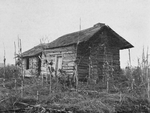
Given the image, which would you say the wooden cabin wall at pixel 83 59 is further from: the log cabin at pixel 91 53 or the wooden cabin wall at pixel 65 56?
the wooden cabin wall at pixel 65 56

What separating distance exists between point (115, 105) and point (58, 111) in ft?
8.14

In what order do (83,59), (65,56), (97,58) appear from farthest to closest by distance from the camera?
(65,56) → (97,58) → (83,59)

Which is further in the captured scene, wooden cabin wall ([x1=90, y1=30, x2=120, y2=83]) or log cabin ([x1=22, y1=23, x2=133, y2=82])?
wooden cabin wall ([x1=90, y1=30, x2=120, y2=83])

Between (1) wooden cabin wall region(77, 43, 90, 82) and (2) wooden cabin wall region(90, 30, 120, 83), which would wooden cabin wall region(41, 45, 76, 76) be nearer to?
(1) wooden cabin wall region(77, 43, 90, 82)

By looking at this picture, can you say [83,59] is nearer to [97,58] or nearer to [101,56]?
[97,58]

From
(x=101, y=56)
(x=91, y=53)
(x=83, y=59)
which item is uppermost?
(x=91, y=53)

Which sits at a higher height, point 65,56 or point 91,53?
point 91,53

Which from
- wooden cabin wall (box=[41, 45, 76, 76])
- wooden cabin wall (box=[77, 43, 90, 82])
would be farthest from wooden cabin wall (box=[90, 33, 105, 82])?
wooden cabin wall (box=[41, 45, 76, 76])

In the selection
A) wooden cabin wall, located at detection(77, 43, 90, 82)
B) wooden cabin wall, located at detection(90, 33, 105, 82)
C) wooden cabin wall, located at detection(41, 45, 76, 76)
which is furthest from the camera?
wooden cabin wall, located at detection(90, 33, 105, 82)

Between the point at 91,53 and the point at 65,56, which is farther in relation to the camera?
the point at 65,56

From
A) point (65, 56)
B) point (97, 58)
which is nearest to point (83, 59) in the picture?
point (97, 58)

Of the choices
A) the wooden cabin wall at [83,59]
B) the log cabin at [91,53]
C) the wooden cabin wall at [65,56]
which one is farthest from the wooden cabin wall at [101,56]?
the wooden cabin wall at [65,56]

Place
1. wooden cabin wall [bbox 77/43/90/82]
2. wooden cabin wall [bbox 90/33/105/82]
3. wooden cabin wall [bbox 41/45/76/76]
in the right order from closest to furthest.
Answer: wooden cabin wall [bbox 77/43/90/82] → wooden cabin wall [bbox 41/45/76/76] → wooden cabin wall [bbox 90/33/105/82]

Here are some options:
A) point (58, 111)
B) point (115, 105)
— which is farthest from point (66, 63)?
point (58, 111)
